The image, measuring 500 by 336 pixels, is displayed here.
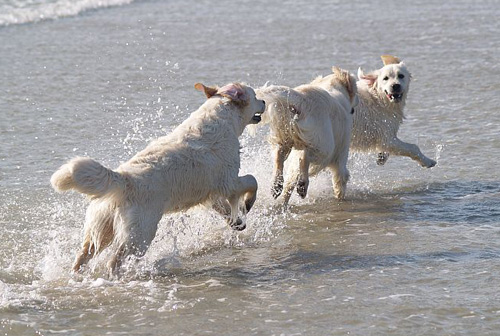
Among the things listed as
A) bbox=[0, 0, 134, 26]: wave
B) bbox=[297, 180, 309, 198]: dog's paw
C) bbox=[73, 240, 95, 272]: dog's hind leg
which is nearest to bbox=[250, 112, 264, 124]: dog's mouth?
bbox=[297, 180, 309, 198]: dog's paw

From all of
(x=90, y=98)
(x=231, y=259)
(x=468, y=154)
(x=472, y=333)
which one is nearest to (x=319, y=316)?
(x=472, y=333)

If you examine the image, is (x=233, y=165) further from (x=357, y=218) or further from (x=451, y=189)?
(x=451, y=189)

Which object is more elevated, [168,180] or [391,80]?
[391,80]

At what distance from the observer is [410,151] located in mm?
9008

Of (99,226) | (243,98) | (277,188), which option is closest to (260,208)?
(277,188)

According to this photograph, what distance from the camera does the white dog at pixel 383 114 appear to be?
9023 mm

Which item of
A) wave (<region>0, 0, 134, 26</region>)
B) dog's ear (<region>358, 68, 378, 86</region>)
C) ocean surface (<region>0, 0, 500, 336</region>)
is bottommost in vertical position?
ocean surface (<region>0, 0, 500, 336</region>)

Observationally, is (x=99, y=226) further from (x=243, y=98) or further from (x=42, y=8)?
(x=42, y=8)

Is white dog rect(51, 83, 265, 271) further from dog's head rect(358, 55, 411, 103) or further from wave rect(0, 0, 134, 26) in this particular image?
wave rect(0, 0, 134, 26)

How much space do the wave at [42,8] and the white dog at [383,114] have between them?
11136 millimetres

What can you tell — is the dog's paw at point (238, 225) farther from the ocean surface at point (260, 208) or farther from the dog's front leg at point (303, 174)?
the dog's front leg at point (303, 174)

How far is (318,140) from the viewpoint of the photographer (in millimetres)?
7785

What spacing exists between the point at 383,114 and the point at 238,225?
2729mm

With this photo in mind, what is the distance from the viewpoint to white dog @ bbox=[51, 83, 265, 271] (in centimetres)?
582
